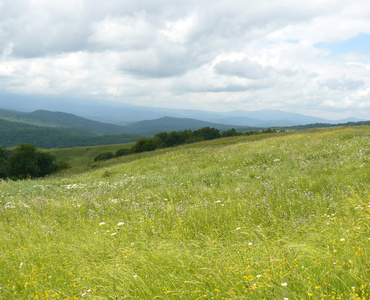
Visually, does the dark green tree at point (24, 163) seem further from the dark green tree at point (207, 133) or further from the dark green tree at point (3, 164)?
the dark green tree at point (207, 133)

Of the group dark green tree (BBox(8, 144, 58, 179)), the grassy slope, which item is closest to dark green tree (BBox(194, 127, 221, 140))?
dark green tree (BBox(8, 144, 58, 179))

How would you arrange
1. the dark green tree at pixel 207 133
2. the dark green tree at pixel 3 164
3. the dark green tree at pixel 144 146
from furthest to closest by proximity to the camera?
1. the dark green tree at pixel 207 133
2. the dark green tree at pixel 144 146
3. the dark green tree at pixel 3 164

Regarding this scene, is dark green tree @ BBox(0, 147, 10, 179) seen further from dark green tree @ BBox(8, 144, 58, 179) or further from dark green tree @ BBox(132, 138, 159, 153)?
dark green tree @ BBox(132, 138, 159, 153)

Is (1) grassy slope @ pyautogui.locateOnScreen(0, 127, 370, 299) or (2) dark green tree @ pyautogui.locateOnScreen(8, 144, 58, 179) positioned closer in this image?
(1) grassy slope @ pyautogui.locateOnScreen(0, 127, 370, 299)

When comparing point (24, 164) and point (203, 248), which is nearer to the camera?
point (203, 248)

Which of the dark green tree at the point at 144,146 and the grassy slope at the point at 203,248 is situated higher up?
the grassy slope at the point at 203,248

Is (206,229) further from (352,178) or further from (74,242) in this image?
(352,178)

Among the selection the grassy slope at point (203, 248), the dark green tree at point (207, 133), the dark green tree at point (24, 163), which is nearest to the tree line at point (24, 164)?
the dark green tree at point (24, 163)

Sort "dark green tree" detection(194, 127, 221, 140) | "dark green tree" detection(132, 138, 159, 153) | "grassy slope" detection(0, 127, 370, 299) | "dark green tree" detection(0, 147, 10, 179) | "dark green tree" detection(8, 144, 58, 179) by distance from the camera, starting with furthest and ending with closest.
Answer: "dark green tree" detection(194, 127, 221, 140), "dark green tree" detection(132, 138, 159, 153), "dark green tree" detection(0, 147, 10, 179), "dark green tree" detection(8, 144, 58, 179), "grassy slope" detection(0, 127, 370, 299)

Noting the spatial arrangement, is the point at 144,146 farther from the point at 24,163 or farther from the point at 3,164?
the point at 3,164

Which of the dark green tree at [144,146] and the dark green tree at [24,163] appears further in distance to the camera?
the dark green tree at [144,146]

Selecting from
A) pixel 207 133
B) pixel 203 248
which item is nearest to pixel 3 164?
pixel 203 248

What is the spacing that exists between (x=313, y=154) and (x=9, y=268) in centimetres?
1428

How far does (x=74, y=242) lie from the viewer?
541 centimetres
